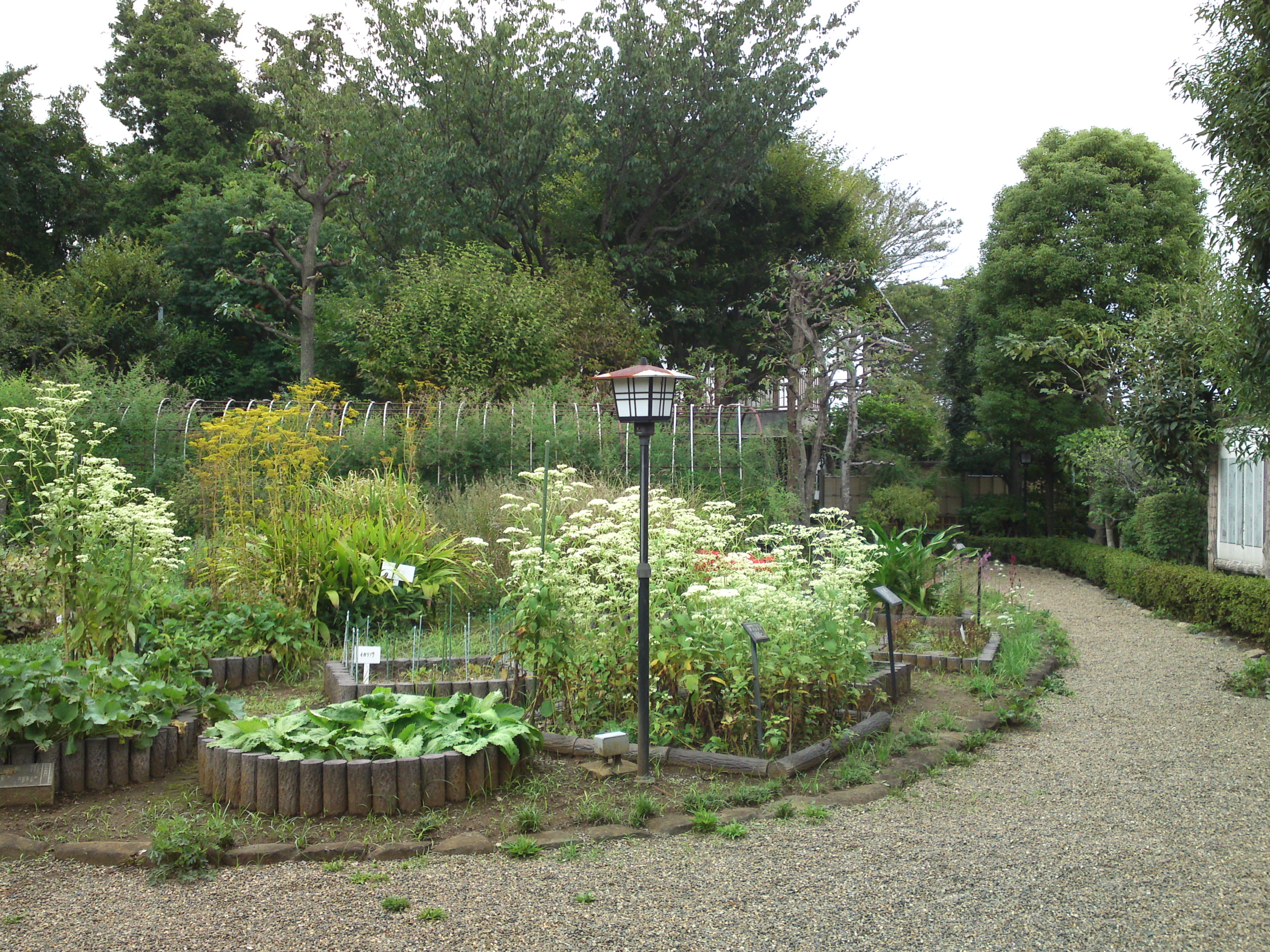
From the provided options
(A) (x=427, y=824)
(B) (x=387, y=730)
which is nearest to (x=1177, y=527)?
(B) (x=387, y=730)

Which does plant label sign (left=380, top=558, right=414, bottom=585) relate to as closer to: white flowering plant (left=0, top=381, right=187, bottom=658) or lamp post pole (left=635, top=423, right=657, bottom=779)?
white flowering plant (left=0, top=381, right=187, bottom=658)

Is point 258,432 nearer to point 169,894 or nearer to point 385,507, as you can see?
point 385,507

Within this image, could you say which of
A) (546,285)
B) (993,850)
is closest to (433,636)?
(993,850)

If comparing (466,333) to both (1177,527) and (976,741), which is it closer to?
(1177,527)

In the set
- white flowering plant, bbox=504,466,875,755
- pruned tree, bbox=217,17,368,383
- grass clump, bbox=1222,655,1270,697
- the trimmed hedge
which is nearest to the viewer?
white flowering plant, bbox=504,466,875,755

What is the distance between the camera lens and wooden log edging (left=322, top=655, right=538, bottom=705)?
186 inches

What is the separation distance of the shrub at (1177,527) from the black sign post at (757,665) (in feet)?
24.6

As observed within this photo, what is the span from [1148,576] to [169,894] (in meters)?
9.67

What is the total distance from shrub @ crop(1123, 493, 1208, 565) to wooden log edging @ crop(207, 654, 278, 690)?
8.83 m

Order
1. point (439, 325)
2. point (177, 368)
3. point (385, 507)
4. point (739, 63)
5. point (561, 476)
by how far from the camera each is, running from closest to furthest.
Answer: point (561, 476) < point (385, 507) < point (439, 325) < point (739, 63) < point (177, 368)

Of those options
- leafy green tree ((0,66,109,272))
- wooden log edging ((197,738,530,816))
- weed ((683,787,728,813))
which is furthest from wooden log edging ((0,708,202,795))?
leafy green tree ((0,66,109,272))

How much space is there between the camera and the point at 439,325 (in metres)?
12.9

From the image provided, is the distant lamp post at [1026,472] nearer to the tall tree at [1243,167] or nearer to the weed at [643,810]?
the tall tree at [1243,167]

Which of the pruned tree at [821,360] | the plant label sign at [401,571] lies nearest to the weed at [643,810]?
the plant label sign at [401,571]
